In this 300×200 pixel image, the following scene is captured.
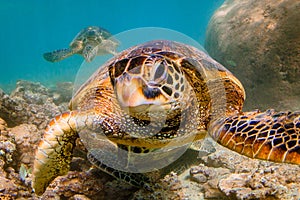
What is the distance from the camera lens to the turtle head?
6.54 feet

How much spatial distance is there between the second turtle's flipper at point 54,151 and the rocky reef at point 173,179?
149mm

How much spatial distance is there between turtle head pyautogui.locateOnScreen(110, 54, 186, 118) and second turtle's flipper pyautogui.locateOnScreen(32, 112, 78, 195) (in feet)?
2.49

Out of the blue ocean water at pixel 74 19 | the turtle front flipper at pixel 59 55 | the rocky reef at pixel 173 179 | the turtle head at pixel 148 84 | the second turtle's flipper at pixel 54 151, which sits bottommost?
the rocky reef at pixel 173 179

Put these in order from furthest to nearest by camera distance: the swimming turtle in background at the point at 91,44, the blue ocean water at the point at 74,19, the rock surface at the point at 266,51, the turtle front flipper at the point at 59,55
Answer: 1. the blue ocean water at the point at 74,19
2. the turtle front flipper at the point at 59,55
3. the swimming turtle in background at the point at 91,44
4. the rock surface at the point at 266,51

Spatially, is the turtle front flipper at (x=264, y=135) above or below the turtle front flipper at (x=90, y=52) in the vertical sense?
below

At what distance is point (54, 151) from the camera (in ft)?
8.84

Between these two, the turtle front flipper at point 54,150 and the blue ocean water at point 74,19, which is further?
the blue ocean water at point 74,19

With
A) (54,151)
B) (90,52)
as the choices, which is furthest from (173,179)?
(90,52)

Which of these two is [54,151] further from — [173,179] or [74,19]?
[74,19]

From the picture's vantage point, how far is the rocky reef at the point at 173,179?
2.58 metres

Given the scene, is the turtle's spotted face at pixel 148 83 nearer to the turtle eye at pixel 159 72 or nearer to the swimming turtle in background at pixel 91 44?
the turtle eye at pixel 159 72

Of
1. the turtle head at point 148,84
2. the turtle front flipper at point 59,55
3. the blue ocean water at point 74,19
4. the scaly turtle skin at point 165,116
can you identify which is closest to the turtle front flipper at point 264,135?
the scaly turtle skin at point 165,116

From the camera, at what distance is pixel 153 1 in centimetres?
8731

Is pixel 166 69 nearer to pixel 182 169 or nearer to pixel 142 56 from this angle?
pixel 142 56
